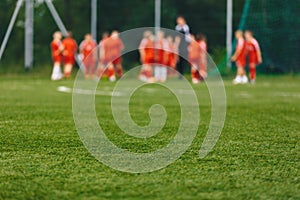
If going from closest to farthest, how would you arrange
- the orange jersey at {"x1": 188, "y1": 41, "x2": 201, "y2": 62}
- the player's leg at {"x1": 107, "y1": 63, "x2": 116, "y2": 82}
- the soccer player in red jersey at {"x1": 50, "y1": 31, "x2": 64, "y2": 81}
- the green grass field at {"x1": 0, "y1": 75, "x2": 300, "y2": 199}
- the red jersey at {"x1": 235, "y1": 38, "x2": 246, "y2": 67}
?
the green grass field at {"x1": 0, "y1": 75, "x2": 300, "y2": 199}, the red jersey at {"x1": 235, "y1": 38, "x2": 246, "y2": 67}, the orange jersey at {"x1": 188, "y1": 41, "x2": 201, "y2": 62}, the player's leg at {"x1": 107, "y1": 63, "x2": 116, "y2": 82}, the soccer player in red jersey at {"x1": 50, "y1": 31, "x2": 64, "y2": 81}

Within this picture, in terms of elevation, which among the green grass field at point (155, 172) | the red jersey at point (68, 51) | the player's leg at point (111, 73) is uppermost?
the green grass field at point (155, 172)

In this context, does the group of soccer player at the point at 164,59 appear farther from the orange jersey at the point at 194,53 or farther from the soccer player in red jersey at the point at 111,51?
the soccer player in red jersey at the point at 111,51

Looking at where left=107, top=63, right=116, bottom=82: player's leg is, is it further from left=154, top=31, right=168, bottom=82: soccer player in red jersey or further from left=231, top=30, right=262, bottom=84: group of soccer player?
left=231, top=30, right=262, bottom=84: group of soccer player

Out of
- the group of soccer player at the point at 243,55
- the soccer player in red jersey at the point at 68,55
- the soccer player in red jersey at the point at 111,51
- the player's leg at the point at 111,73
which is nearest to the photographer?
the group of soccer player at the point at 243,55

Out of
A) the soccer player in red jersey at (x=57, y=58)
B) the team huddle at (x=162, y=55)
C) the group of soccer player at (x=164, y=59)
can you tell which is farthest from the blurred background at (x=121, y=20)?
the soccer player in red jersey at (x=57, y=58)

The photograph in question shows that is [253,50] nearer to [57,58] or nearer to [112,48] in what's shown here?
[112,48]

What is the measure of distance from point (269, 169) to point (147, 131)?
2332 mm

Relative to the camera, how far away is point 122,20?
40156 mm

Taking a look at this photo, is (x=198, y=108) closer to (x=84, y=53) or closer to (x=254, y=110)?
(x=254, y=110)

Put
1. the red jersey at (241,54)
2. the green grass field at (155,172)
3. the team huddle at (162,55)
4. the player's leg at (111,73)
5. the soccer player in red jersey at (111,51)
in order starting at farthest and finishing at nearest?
the player's leg at (111,73) < the soccer player in red jersey at (111,51) < the red jersey at (241,54) < the team huddle at (162,55) < the green grass field at (155,172)


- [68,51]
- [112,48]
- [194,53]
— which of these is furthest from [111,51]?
[194,53]

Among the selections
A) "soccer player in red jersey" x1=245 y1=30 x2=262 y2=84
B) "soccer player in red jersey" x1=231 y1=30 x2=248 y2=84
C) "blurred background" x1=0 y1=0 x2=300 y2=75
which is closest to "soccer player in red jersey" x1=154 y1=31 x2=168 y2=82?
"soccer player in red jersey" x1=231 y1=30 x2=248 y2=84

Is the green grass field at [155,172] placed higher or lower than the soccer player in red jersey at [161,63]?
higher

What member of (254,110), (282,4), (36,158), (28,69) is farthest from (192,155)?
(28,69)
